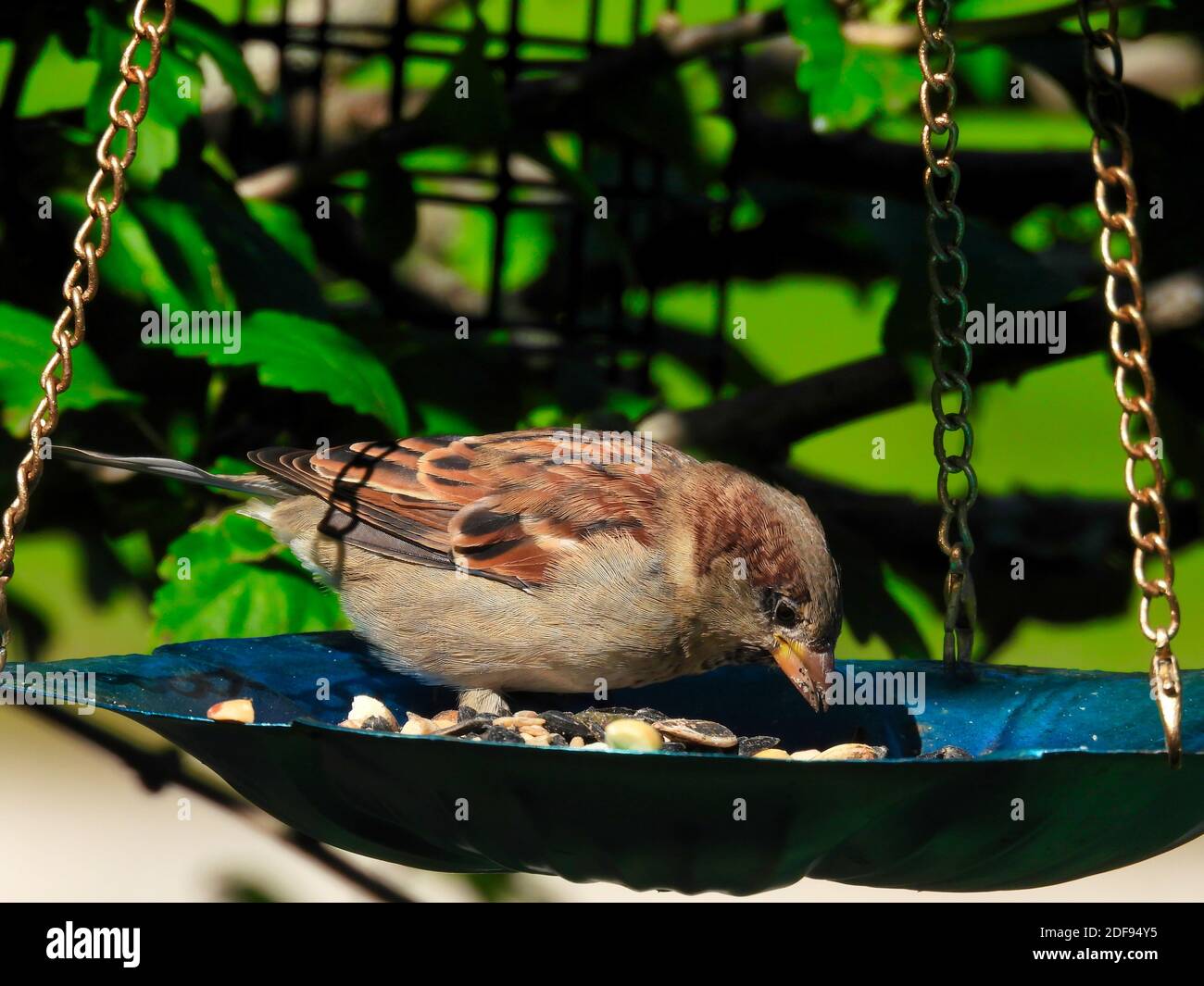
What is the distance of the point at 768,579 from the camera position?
8.10ft

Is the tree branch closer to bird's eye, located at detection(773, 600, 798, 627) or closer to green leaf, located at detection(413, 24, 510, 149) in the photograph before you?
green leaf, located at detection(413, 24, 510, 149)

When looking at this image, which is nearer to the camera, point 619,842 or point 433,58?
point 619,842

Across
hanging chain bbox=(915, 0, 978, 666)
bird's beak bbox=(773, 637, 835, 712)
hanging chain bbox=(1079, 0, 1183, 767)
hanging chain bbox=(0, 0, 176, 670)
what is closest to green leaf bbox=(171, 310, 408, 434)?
hanging chain bbox=(0, 0, 176, 670)

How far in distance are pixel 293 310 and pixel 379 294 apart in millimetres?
568

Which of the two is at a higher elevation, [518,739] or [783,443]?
[783,443]

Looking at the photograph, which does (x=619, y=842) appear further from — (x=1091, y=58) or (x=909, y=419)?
(x=909, y=419)

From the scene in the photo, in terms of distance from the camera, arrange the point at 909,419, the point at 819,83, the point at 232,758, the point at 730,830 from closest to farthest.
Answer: the point at 730,830, the point at 232,758, the point at 819,83, the point at 909,419

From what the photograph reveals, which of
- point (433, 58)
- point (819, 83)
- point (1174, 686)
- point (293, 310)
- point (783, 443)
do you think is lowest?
point (1174, 686)

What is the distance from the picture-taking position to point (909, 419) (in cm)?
389

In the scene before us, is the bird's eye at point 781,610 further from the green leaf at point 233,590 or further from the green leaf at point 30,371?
the green leaf at point 30,371

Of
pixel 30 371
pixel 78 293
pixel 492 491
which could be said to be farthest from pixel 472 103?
pixel 78 293

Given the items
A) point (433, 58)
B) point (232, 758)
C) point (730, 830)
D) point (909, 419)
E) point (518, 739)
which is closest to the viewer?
point (730, 830)

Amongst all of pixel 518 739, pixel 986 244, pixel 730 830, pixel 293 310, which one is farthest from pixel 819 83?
pixel 730 830

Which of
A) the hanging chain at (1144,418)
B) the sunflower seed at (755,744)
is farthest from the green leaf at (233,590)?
the hanging chain at (1144,418)
